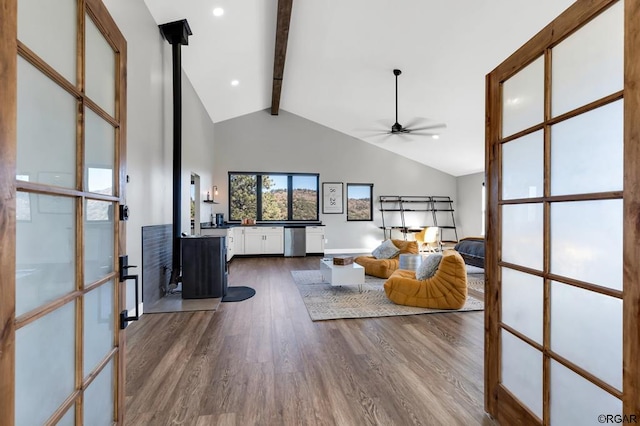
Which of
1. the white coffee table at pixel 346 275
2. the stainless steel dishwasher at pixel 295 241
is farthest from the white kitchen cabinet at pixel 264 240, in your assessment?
the white coffee table at pixel 346 275

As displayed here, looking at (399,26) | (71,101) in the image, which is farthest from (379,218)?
(71,101)

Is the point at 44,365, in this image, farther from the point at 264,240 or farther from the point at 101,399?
the point at 264,240

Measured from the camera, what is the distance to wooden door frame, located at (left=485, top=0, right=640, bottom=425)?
88 centimetres

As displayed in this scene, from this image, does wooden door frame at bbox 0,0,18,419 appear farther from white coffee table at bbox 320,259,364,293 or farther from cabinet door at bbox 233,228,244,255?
cabinet door at bbox 233,228,244,255

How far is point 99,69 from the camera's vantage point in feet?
3.95

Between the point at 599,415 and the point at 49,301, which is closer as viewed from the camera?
the point at 49,301

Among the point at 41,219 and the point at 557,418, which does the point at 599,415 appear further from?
the point at 41,219

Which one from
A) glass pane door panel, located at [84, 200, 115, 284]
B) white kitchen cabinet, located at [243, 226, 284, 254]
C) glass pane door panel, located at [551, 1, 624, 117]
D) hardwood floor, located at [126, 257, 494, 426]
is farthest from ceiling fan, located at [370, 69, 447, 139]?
glass pane door panel, located at [84, 200, 115, 284]

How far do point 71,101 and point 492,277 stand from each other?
80.9 inches

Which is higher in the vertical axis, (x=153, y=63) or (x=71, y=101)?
(x=153, y=63)

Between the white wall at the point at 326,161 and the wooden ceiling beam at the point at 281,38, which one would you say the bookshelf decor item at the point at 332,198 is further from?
the wooden ceiling beam at the point at 281,38

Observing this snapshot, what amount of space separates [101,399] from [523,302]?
1.93 metres

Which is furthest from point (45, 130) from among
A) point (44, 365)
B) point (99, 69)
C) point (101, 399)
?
point (101, 399)

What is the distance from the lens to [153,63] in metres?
3.69
